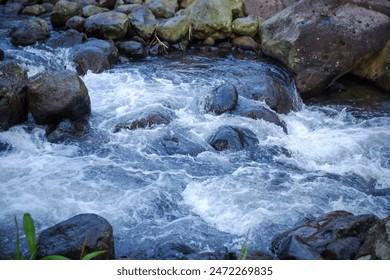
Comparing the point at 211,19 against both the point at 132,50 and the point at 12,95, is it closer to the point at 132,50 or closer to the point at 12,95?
the point at 132,50

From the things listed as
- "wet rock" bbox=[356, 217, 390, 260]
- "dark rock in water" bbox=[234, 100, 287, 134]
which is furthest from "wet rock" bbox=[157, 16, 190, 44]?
"wet rock" bbox=[356, 217, 390, 260]

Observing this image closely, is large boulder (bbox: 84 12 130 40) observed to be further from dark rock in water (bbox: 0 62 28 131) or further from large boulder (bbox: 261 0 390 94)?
large boulder (bbox: 261 0 390 94)

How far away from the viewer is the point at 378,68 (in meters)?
8.38

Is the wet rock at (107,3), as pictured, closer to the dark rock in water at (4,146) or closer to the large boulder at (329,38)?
the large boulder at (329,38)

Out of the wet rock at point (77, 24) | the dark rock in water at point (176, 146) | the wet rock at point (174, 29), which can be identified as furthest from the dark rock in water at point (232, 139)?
the wet rock at point (77, 24)

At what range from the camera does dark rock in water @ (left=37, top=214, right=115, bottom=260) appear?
380cm

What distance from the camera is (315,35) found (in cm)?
800

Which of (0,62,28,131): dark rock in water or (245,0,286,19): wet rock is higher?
(245,0,286,19): wet rock

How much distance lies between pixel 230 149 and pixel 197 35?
471 cm

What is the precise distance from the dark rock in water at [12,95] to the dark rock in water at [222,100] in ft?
9.35

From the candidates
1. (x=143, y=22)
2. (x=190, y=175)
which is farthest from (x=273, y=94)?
(x=143, y=22)

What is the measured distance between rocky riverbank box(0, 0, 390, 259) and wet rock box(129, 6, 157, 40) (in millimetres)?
23

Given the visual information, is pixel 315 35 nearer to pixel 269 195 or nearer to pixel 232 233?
pixel 269 195
